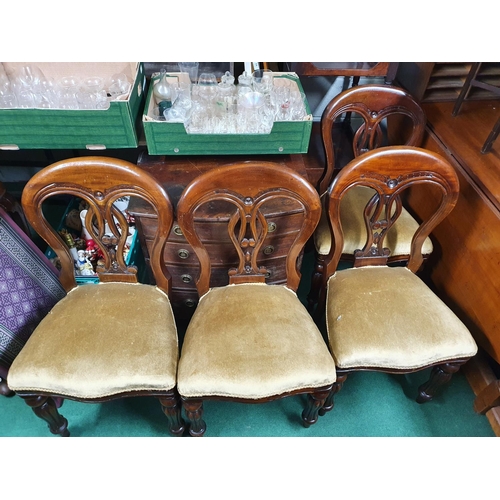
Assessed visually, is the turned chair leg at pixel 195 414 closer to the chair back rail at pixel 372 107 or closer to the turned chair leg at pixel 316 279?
the turned chair leg at pixel 316 279

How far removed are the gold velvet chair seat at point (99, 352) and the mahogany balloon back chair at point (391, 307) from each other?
0.53 metres

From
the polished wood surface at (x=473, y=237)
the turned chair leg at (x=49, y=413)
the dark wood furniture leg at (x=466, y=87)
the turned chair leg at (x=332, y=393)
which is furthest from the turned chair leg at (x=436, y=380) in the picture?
the turned chair leg at (x=49, y=413)

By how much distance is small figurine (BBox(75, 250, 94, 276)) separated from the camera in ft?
5.33

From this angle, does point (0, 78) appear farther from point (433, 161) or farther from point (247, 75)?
point (433, 161)

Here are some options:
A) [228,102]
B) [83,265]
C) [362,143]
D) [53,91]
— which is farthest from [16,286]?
[362,143]

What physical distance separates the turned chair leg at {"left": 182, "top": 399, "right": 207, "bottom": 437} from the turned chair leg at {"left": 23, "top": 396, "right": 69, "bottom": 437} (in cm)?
42

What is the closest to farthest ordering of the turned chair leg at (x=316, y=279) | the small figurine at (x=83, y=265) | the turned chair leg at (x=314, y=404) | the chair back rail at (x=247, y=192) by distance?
the chair back rail at (x=247, y=192) → the turned chair leg at (x=314, y=404) → the turned chair leg at (x=316, y=279) → the small figurine at (x=83, y=265)

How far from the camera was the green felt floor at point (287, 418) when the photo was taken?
1342 mm

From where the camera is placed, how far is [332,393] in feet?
4.05

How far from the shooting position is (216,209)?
1.19m

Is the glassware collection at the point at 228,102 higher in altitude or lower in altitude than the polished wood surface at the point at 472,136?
higher

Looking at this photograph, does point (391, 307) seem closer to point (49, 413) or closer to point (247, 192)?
point (247, 192)

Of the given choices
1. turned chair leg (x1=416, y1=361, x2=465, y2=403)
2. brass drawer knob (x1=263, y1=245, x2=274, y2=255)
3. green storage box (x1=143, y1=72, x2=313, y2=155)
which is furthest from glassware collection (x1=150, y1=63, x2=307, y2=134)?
turned chair leg (x1=416, y1=361, x2=465, y2=403)

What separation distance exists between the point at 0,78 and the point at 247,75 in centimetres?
81
